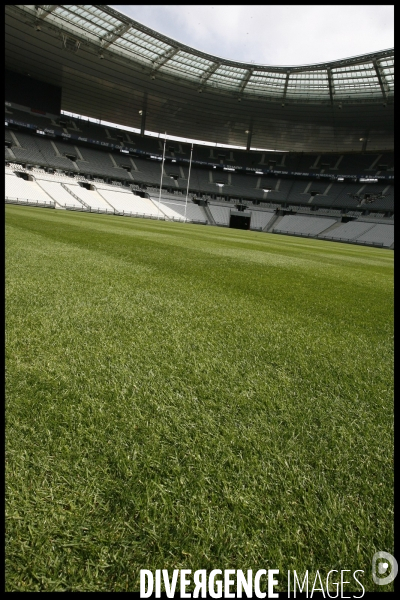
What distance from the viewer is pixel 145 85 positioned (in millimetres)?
38469

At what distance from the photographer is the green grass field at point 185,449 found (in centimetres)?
78

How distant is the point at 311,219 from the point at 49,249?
50.1 m

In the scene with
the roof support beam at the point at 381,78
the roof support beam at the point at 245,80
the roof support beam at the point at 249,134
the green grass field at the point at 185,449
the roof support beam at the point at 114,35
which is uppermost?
the roof support beam at the point at 249,134

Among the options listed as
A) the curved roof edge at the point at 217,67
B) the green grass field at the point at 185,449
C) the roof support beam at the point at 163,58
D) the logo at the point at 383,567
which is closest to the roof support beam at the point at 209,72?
the curved roof edge at the point at 217,67

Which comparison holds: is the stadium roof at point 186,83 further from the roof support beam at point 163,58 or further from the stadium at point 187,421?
the stadium at point 187,421

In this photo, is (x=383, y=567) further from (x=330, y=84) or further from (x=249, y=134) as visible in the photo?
(x=249, y=134)

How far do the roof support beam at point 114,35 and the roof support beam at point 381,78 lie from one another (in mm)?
22347

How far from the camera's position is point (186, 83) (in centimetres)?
3791

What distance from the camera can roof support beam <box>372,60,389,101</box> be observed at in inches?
1171

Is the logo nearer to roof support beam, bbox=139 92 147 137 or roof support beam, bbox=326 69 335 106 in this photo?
roof support beam, bbox=326 69 335 106

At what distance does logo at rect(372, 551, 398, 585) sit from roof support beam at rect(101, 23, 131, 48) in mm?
37646

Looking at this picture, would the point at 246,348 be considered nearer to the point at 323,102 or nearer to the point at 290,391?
the point at 290,391

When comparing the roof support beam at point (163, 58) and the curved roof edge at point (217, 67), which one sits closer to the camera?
the curved roof edge at point (217, 67)
